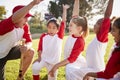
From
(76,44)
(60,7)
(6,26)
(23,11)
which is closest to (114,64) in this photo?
(23,11)

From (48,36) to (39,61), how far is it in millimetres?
568

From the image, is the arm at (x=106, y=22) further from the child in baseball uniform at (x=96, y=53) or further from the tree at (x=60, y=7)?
the tree at (x=60, y=7)

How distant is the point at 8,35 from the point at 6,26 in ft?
1.12

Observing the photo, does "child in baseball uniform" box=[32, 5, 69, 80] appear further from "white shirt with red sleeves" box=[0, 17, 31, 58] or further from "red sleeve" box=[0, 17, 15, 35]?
"red sleeve" box=[0, 17, 15, 35]

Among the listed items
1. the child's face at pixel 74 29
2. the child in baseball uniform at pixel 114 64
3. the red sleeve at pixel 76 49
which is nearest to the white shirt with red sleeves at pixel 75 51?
the red sleeve at pixel 76 49

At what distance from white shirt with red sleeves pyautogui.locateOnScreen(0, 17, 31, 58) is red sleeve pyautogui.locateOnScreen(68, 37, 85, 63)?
0.97m

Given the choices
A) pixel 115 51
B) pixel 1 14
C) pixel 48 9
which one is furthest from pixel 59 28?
pixel 48 9

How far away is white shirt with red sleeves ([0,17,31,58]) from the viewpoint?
5109 millimetres

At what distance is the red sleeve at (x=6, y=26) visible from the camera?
5.05 meters

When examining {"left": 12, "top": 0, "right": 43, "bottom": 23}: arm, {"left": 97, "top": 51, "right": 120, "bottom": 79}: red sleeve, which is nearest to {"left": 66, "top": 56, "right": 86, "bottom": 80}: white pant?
{"left": 12, "top": 0, "right": 43, "bottom": 23}: arm

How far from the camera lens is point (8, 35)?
543 centimetres

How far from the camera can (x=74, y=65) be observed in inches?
223

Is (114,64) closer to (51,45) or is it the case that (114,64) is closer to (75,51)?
(75,51)

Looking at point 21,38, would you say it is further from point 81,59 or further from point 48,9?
point 48,9
